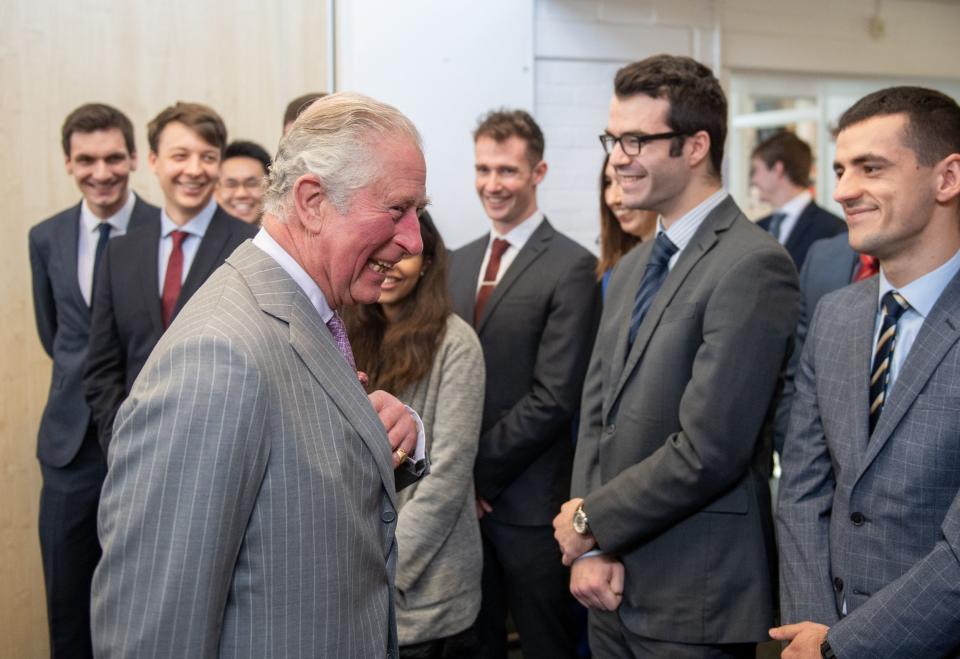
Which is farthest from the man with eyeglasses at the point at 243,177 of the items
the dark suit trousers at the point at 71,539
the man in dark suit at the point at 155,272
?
the dark suit trousers at the point at 71,539

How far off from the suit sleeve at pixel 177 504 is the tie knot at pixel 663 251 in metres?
1.27

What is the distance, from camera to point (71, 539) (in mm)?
3191

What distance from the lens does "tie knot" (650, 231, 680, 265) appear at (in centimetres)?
219

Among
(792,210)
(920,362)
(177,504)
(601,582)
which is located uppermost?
(792,210)

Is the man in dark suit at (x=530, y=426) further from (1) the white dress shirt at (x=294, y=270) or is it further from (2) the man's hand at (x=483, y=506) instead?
(1) the white dress shirt at (x=294, y=270)

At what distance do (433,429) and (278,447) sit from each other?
1.15 metres

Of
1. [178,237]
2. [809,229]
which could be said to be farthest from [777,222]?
[178,237]

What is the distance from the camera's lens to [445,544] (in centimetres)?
232

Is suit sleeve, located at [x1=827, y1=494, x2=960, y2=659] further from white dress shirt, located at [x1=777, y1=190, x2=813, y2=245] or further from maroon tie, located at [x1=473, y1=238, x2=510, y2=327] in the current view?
white dress shirt, located at [x1=777, y1=190, x2=813, y2=245]

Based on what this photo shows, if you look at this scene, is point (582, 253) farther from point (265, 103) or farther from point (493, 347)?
point (265, 103)

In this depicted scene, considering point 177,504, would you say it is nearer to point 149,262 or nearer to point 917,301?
point 917,301

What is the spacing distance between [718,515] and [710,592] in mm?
162

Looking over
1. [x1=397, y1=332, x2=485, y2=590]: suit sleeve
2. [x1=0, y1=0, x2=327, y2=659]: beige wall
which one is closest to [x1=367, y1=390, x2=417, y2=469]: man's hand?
[x1=397, y1=332, x2=485, y2=590]: suit sleeve

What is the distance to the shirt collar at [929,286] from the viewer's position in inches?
70.8
